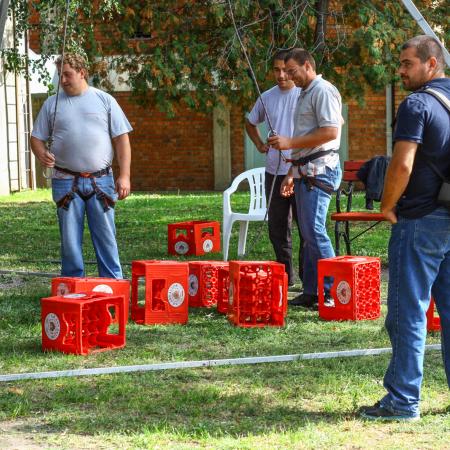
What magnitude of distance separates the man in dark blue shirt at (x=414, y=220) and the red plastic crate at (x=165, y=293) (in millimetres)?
2755

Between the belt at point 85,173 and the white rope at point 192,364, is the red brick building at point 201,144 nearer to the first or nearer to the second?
the belt at point 85,173

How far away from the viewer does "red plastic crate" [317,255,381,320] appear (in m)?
8.23

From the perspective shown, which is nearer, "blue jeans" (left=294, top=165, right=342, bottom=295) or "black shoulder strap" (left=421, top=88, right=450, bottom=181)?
"black shoulder strap" (left=421, top=88, right=450, bottom=181)

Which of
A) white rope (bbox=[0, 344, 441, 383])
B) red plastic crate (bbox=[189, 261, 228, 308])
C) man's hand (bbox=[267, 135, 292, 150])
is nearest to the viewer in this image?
white rope (bbox=[0, 344, 441, 383])

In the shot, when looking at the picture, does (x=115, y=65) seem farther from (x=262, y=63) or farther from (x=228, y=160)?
(x=228, y=160)

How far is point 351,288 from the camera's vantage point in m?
8.16

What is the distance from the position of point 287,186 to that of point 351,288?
1.20m

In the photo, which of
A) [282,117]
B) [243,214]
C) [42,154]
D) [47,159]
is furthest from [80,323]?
[243,214]

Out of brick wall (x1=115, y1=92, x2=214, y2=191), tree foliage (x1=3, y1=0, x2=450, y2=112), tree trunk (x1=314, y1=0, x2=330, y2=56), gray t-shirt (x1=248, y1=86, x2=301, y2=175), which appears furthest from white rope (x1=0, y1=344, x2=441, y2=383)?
brick wall (x1=115, y1=92, x2=214, y2=191)

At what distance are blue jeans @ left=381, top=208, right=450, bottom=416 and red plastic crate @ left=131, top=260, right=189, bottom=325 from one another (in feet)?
9.20

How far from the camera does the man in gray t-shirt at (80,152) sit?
8602 millimetres

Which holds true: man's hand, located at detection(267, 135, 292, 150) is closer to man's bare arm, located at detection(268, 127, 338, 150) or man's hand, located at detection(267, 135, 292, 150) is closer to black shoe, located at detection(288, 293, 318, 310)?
man's bare arm, located at detection(268, 127, 338, 150)

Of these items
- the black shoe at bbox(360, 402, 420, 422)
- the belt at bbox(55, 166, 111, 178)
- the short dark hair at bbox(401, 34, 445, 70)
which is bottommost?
the black shoe at bbox(360, 402, 420, 422)

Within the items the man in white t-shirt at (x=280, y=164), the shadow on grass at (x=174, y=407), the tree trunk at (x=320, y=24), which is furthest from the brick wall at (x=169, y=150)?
the shadow on grass at (x=174, y=407)
